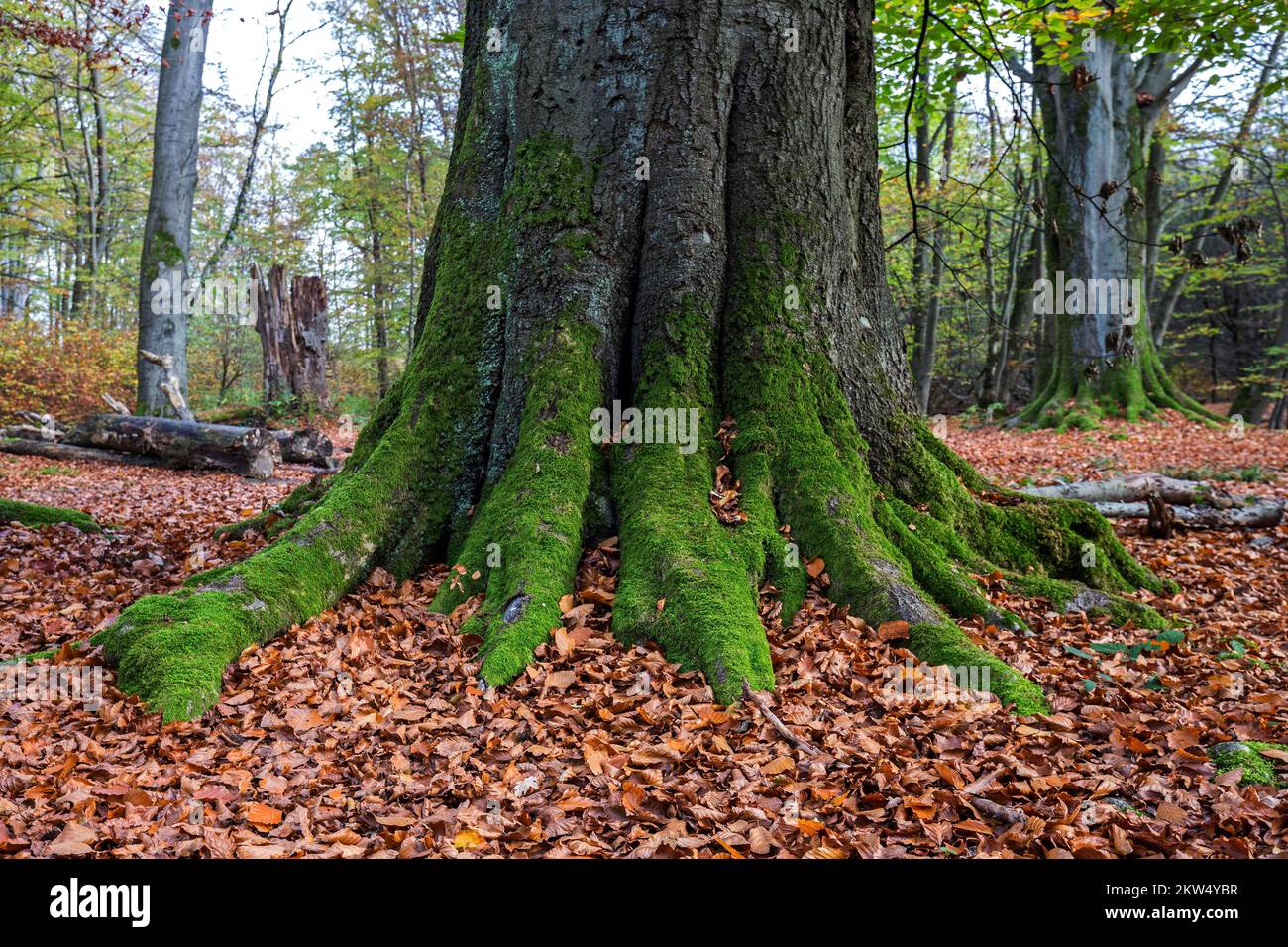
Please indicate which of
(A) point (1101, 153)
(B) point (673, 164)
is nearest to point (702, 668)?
(B) point (673, 164)

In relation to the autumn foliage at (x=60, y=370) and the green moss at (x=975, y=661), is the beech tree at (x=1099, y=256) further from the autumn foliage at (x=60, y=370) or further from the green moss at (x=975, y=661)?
the autumn foliage at (x=60, y=370)

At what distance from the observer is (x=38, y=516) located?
22.0ft

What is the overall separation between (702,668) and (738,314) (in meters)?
2.25

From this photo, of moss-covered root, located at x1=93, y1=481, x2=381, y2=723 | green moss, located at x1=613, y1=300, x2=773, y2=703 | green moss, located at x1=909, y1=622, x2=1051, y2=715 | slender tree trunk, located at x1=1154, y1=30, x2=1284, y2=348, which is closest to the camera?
green moss, located at x1=909, y1=622, x2=1051, y2=715

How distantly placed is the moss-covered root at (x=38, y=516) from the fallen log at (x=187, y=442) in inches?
158

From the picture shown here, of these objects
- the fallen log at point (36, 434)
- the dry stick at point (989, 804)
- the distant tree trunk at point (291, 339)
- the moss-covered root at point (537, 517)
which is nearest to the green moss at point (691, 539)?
the moss-covered root at point (537, 517)

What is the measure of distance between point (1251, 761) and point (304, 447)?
1229 centimetres

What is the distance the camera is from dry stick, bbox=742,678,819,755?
307cm

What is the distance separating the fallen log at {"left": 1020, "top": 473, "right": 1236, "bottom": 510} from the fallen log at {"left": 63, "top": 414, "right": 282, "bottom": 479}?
9663 millimetres

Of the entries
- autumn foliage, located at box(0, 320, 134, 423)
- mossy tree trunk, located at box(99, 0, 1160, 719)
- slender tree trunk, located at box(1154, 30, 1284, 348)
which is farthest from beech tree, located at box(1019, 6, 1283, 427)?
autumn foliage, located at box(0, 320, 134, 423)

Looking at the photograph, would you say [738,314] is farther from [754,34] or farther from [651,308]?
[754,34]

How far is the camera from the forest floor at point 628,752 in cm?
255

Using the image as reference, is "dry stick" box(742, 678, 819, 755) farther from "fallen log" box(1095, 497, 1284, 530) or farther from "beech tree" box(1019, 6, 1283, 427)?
"beech tree" box(1019, 6, 1283, 427)
